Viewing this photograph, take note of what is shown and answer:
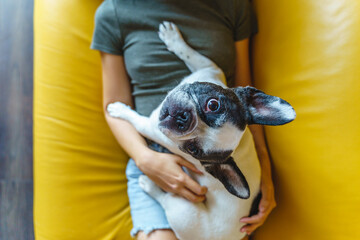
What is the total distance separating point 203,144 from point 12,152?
1.88 meters

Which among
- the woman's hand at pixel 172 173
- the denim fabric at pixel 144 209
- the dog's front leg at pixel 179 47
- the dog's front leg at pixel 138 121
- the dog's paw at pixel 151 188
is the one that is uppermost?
the dog's front leg at pixel 179 47

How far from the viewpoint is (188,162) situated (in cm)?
128

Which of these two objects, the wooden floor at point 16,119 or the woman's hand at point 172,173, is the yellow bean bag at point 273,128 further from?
the wooden floor at point 16,119

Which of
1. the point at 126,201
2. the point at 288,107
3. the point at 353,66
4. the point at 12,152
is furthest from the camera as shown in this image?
the point at 12,152

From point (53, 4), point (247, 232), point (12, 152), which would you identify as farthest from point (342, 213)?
point (12, 152)

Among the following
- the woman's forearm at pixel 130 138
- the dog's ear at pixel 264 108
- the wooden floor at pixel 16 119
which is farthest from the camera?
the wooden floor at pixel 16 119

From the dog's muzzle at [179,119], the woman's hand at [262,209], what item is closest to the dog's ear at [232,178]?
the dog's muzzle at [179,119]

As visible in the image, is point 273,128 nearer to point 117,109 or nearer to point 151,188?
point 151,188

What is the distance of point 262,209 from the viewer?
4.19 ft

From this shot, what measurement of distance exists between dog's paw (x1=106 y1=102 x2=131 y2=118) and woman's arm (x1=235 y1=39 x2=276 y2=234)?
0.67 m

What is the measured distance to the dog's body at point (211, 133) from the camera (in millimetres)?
921

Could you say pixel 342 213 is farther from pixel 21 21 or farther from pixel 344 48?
pixel 21 21

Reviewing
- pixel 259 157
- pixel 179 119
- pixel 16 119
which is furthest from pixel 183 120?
pixel 16 119

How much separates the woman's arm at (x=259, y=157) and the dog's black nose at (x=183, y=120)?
63cm
